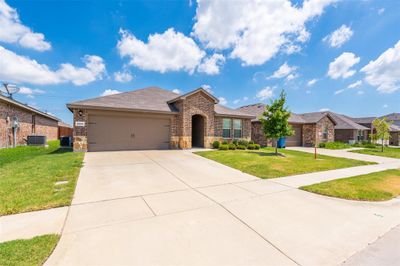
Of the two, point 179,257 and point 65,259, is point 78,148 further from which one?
point 179,257

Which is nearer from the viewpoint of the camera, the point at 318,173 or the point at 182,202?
the point at 182,202

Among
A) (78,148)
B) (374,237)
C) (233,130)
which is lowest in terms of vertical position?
(374,237)

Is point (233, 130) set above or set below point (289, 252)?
above

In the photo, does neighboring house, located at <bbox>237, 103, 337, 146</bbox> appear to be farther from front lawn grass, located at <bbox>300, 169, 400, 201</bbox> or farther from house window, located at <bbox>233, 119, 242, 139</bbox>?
front lawn grass, located at <bbox>300, 169, 400, 201</bbox>

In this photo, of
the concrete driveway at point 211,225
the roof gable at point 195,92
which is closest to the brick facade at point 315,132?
the roof gable at point 195,92

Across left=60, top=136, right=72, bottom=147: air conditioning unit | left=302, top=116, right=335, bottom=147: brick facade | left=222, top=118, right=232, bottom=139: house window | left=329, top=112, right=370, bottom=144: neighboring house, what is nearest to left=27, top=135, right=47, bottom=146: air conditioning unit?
left=60, top=136, right=72, bottom=147: air conditioning unit

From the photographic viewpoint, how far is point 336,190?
5691mm

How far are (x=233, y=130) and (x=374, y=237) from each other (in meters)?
13.6

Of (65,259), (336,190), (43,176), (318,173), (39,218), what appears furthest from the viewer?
(318,173)

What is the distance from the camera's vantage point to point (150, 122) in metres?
14.3

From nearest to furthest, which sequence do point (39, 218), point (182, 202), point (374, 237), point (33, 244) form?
1. point (33, 244)
2. point (374, 237)
3. point (39, 218)
4. point (182, 202)

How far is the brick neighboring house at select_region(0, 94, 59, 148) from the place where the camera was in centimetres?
1366

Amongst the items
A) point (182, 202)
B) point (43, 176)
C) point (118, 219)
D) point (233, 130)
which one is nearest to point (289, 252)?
point (182, 202)

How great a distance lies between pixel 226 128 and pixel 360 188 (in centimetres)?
1115
